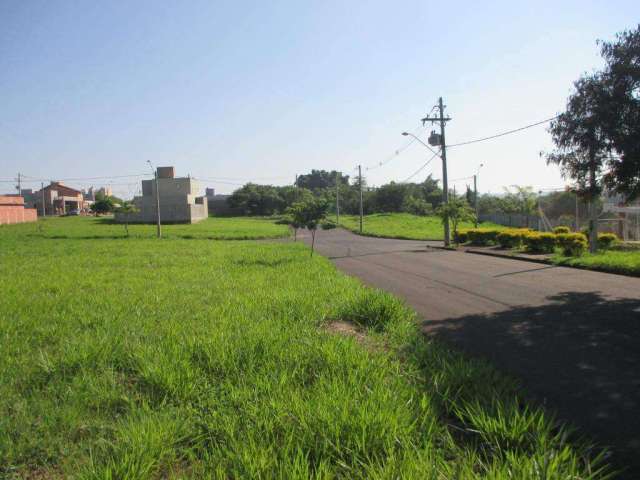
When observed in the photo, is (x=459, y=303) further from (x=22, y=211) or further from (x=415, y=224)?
(x=22, y=211)

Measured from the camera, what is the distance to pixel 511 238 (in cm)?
2164

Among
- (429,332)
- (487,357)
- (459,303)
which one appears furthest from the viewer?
(459,303)

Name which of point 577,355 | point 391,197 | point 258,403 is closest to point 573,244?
point 577,355

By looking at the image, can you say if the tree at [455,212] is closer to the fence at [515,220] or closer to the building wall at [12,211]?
the fence at [515,220]

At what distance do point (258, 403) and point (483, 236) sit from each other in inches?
910

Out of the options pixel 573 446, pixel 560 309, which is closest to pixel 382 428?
pixel 573 446

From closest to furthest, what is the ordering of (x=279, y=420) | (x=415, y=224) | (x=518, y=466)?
1. (x=518, y=466)
2. (x=279, y=420)
3. (x=415, y=224)

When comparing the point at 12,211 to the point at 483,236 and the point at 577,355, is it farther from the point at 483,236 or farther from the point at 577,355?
the point at 577,355

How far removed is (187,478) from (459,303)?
7212mm

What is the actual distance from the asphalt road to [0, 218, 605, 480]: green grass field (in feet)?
1.47

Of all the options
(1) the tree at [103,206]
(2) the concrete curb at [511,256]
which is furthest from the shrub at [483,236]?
(1) the tree at [103,206]

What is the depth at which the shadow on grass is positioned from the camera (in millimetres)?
3656

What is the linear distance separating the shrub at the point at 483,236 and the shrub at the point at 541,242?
12.5 ft

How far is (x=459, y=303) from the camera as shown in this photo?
909 centimetres
